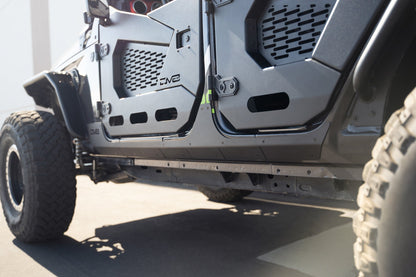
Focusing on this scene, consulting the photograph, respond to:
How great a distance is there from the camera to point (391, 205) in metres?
1.04

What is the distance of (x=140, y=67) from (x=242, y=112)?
103 cm

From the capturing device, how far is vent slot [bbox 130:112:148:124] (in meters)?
2.59

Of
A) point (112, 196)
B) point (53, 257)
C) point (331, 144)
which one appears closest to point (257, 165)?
point (331, 144)

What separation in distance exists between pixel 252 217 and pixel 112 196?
2.42 m

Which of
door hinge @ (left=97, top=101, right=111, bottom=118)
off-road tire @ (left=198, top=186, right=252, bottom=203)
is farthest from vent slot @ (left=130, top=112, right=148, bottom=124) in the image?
off-road tire @ (left=198, top=186, right=252, bottom=203)

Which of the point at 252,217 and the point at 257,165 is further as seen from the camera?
the point at 252,217

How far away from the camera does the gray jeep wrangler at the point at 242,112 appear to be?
114cm

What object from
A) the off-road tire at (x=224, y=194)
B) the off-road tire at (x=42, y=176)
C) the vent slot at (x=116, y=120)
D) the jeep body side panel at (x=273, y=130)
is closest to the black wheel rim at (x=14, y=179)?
the off-road tire at (x=42, y=176)

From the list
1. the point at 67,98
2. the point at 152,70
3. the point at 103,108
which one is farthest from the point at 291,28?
the point at 67,98

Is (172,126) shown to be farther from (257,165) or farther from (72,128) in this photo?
(72,128)

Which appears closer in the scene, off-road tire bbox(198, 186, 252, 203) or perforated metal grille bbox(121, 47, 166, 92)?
perforated metal grille bbox(121, 47, 166, 92)

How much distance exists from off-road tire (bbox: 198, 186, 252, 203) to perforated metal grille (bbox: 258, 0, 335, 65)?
2.75 metres

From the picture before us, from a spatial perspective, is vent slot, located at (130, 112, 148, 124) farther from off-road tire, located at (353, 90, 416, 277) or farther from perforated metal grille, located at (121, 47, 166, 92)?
off-road tire, located at (353, 90, 416, 277)

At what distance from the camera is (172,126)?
230cm
